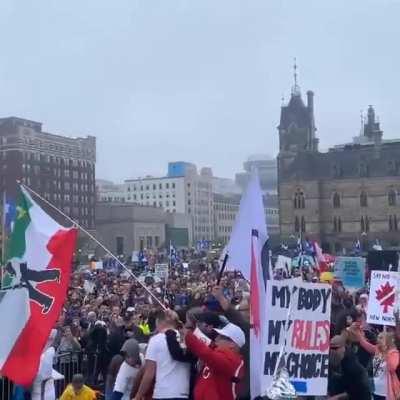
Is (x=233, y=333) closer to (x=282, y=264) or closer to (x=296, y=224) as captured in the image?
(x=282, y=264)

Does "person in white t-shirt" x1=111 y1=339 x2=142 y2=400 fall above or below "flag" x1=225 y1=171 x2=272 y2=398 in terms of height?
below

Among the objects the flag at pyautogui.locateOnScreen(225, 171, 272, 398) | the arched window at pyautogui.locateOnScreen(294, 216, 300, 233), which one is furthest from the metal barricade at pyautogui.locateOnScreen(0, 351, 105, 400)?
the arched window at pyautogui.locateOnScreen(294, 216, 300, 233)

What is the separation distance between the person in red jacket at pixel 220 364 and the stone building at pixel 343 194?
71245 mm

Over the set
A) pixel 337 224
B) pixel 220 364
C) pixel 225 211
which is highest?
pixel 225 211

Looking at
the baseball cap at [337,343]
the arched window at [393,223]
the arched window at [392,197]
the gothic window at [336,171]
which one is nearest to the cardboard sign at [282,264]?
the baseball cap at [337,343]

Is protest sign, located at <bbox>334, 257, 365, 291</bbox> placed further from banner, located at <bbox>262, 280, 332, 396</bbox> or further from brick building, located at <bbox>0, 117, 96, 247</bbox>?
brick building, located at <bbox>0, 117, 96, 247</bbox>

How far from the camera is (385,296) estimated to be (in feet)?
40.2

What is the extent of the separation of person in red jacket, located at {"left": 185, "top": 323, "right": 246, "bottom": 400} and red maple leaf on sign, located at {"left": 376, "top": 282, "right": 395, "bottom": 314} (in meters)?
5.69

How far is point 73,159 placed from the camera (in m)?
119

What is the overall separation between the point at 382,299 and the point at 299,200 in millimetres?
69161

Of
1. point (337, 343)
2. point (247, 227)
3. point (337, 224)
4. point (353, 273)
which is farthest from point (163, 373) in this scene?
point (337, 224)

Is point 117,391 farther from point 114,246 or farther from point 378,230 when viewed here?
point 114,246

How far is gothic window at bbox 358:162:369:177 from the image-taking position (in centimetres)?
7988

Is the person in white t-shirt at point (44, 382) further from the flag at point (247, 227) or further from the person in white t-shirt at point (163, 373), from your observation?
the flag at point (247, 227)
